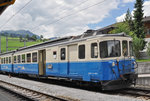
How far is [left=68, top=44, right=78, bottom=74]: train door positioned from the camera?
1095 centimetres

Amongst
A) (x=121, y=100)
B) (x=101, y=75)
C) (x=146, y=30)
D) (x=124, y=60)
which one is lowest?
(x=121, y=100)

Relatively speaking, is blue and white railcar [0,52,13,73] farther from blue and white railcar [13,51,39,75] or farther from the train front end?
the train front end

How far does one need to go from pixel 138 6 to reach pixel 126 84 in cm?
3642

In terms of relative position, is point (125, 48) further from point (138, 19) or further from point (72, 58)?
point (138, 19)

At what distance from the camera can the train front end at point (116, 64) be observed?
30.2ft

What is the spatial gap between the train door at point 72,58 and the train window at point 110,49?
200cm

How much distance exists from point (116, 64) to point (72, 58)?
282cm

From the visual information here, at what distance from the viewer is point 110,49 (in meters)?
9.59

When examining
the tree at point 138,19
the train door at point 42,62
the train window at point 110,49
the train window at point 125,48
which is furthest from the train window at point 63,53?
the tree at point 138,19

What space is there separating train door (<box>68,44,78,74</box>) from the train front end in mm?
2088

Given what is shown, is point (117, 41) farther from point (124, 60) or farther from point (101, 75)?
point (101, 75)

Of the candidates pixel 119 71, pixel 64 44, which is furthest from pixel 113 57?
pixel 64 44

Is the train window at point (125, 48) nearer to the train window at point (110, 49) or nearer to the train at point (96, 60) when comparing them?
the train at point (96, 60)

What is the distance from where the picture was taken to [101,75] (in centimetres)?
912
